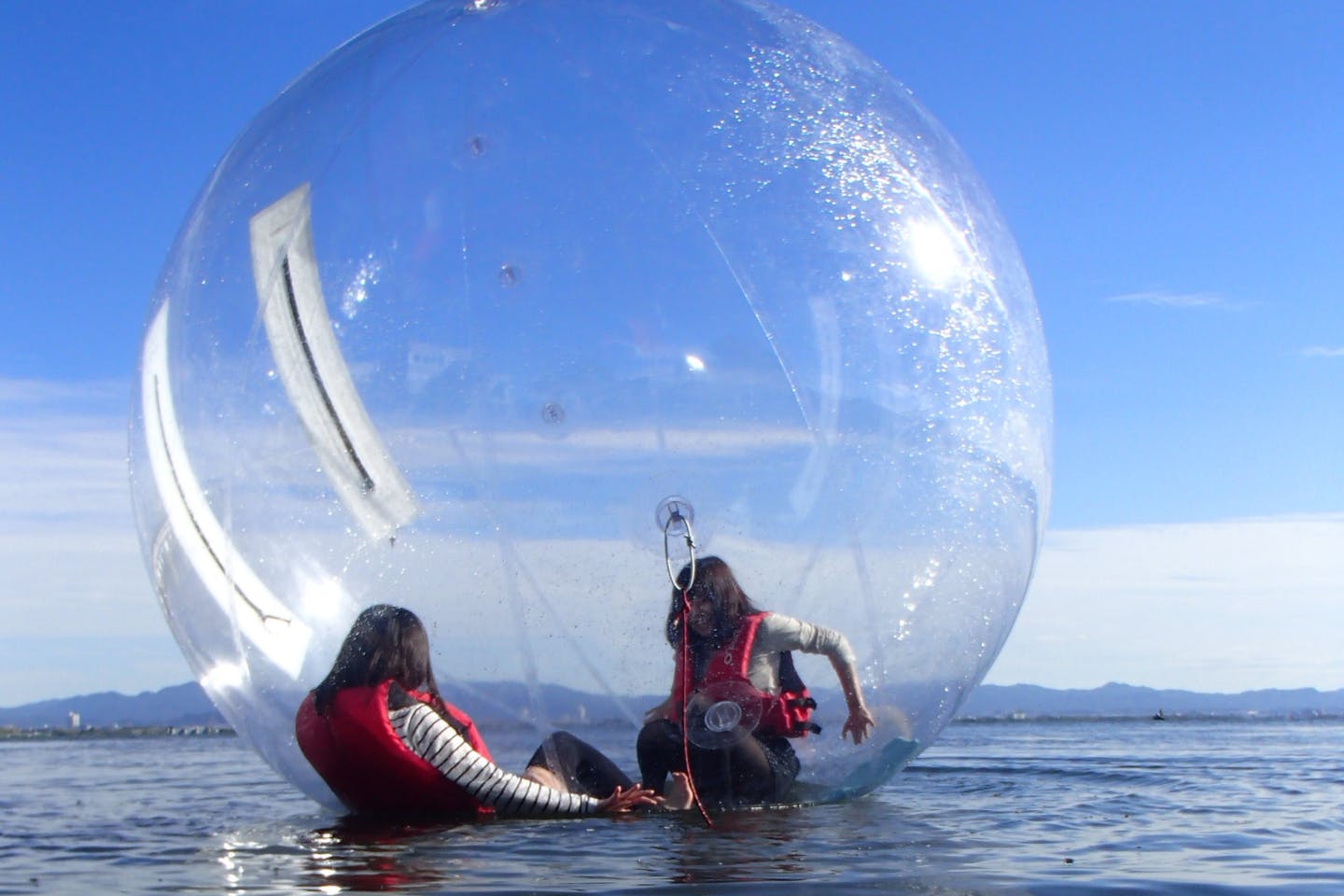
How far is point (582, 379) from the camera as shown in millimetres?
5102

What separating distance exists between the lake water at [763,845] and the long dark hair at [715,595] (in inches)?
21.4

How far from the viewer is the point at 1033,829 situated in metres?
5.52

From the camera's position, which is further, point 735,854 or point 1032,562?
point 1032,562

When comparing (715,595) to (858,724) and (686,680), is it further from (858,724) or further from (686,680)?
(858,724)

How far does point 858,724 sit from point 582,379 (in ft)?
5.98

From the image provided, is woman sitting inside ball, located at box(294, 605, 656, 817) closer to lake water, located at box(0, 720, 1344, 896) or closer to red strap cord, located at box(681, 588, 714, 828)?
lake water, located at box(0, 720, 1344, 896)

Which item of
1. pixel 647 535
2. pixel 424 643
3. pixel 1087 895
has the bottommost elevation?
pixel 1087 895

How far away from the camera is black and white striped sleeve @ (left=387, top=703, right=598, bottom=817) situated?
5402 mm

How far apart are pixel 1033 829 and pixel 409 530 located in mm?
2699

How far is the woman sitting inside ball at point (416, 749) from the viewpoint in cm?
532

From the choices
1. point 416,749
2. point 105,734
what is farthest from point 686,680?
point 105,734

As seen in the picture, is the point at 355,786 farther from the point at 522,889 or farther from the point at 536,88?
the point at 536,88

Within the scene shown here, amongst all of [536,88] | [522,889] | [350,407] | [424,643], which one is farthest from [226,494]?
[522,889]

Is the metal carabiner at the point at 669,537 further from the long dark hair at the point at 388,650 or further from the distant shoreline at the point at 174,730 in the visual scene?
the distant shoreline at the point at 174,730
